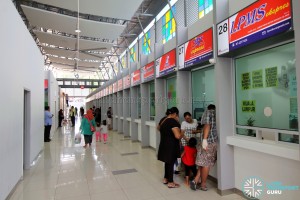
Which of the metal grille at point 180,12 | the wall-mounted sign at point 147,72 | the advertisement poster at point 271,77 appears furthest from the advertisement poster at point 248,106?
the wall-mounted sign at point 147,72

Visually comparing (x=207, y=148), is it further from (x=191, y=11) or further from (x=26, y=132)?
(x=26, y=132)

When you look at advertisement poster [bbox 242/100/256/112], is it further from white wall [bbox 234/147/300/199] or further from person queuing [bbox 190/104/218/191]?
white wall [bbox 234/147/300/199]

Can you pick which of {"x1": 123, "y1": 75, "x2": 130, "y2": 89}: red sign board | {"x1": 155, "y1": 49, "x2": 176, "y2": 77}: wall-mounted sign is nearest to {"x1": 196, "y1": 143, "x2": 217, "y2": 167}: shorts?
{"x1": 155, "y1": 49, "x2": 176, "y2": 77}: wall-mounted sign

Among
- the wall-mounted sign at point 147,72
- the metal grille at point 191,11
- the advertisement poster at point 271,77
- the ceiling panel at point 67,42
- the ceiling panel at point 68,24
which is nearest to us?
the advertisement poster at point 271,77

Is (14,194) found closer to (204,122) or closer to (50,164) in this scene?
(50,164)

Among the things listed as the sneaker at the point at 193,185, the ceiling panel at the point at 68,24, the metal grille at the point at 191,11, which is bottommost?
the sneaker at the point at 193,185

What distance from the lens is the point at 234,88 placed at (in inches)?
145

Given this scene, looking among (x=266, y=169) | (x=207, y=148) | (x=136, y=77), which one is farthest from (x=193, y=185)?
(x=136, y=77)

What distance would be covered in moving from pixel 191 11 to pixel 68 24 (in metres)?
5.46

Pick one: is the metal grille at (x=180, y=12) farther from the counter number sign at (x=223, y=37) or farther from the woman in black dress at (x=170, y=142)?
the woman in black dress at (x=170, y=142)

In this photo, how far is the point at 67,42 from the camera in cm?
1116

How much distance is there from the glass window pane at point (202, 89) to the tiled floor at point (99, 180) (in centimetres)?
154

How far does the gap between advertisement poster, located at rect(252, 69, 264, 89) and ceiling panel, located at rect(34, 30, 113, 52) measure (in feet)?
29.6

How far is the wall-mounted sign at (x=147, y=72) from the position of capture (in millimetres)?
6729
